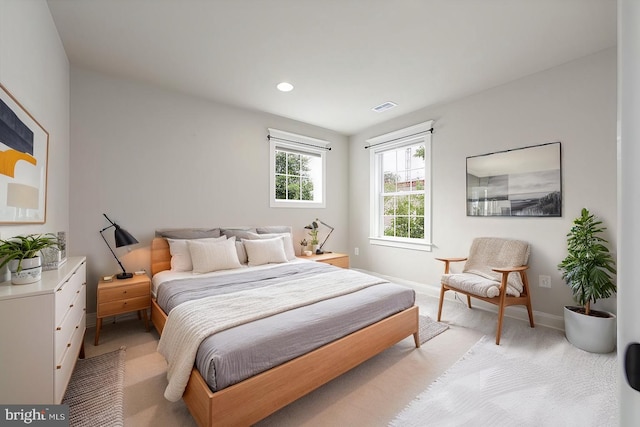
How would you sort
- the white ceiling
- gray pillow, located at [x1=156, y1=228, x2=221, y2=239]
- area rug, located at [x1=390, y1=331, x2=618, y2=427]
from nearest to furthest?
area rug, located at [x1=390, y1=331, x2=618, y2=427], the white ceiling, gray pillow, located at [x1=156, y1=228, x2=221, y2=239]

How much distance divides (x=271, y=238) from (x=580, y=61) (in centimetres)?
379

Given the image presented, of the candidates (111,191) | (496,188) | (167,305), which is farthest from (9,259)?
(496,188)

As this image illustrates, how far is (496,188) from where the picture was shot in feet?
10.4

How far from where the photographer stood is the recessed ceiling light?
3.11 meters

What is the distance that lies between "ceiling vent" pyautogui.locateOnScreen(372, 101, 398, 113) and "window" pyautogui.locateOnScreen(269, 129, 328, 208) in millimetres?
1120

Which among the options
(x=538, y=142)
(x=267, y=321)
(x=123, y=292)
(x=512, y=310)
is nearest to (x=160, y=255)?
(x=123, y=292)

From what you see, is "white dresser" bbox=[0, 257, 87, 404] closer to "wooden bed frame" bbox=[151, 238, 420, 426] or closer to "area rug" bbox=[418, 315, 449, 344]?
"wooden bed frame" bbox=[151, 238, 420, 426]

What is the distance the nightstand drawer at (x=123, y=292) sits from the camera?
96.6 inches

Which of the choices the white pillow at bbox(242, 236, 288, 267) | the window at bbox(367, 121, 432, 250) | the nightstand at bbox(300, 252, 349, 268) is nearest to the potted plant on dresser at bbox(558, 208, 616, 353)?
the window at bbox(367, 121, 432, 250)

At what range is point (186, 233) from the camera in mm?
3195

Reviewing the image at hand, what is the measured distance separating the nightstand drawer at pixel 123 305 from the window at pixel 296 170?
2.03m

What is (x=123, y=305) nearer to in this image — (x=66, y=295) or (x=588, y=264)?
(x=66, y=295)

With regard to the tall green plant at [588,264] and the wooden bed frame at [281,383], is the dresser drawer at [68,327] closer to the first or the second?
the wooden bed frame at [281,383]

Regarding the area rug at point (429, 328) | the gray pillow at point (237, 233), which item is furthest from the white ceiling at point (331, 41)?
the area rug at point (429, 328)
